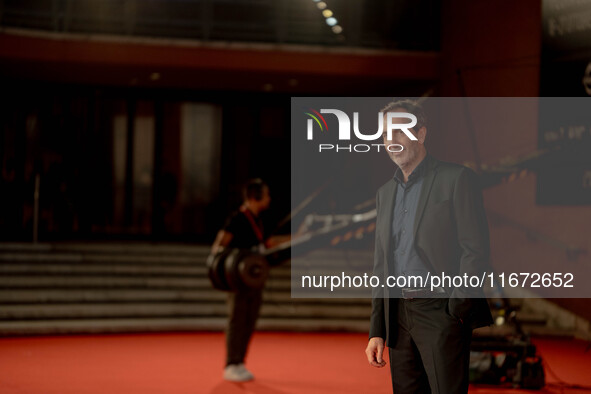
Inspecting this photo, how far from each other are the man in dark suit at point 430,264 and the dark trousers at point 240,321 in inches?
139

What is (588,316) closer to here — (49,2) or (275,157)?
(275,157)

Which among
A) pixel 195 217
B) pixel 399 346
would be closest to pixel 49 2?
pixel 195 217

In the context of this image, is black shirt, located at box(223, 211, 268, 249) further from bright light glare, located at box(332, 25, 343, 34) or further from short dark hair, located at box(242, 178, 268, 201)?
bright light glare, located at box(332, 25, 343, 34)

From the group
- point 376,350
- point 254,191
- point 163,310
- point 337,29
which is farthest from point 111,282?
point 376,350

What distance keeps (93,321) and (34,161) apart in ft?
19.1

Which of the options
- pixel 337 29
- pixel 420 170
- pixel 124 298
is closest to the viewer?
pixel 420 170

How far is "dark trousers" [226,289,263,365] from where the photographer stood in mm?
6242

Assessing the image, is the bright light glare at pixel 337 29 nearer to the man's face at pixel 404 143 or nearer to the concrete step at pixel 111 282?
the concrete step at pixel 111 282

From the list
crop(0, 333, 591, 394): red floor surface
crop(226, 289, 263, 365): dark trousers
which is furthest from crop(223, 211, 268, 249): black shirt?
crop(0, 333, 591, 394): red floor surface

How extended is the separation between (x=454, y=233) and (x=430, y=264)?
0.46 feet

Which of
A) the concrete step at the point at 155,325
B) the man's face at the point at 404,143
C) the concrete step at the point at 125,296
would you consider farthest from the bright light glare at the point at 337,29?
the man's face at the point at 404,143

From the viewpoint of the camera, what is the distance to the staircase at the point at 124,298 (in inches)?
366

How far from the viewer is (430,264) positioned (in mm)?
2584

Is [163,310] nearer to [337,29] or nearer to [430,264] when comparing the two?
[337,29]
